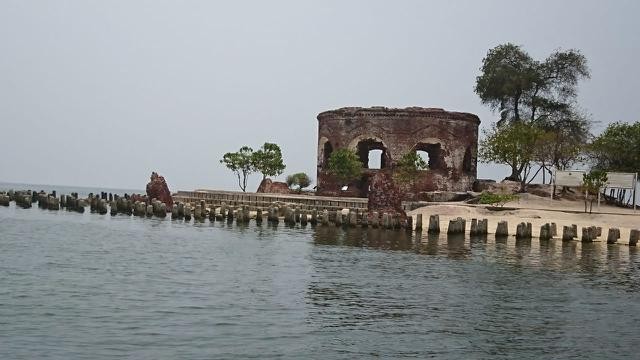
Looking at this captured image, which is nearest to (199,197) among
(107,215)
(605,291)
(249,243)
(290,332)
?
(107,215)

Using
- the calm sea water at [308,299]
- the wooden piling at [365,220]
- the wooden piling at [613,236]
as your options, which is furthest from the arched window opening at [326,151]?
the wooden piling at [613,236]

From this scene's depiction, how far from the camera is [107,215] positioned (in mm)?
48219

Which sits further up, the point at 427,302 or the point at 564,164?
the point at 564,164

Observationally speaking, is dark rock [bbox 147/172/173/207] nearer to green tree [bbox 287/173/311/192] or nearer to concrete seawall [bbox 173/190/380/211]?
concrete seawall [bbox 173/190/380/211]

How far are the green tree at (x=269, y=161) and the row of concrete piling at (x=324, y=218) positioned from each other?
1333cm

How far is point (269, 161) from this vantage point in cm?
6062

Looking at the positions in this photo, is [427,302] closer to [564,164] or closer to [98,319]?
[98,319]

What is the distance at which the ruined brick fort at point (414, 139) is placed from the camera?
55281 mm

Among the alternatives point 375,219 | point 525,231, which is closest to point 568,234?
point 525,231

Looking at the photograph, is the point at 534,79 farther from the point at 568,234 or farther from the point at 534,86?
the point at 568,234

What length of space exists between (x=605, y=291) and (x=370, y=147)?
38806mm

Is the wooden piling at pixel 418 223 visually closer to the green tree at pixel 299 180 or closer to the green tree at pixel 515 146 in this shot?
the green tree at pixel 515 146

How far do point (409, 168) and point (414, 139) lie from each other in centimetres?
319

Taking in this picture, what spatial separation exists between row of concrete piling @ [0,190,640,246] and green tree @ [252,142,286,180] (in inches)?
525
